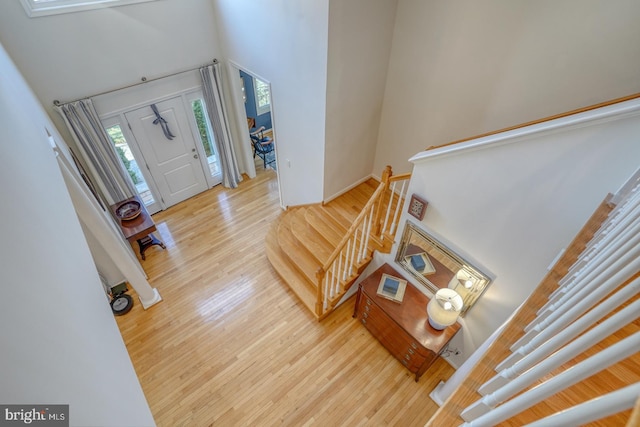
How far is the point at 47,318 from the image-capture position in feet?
2.56

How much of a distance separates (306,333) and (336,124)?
278 cm

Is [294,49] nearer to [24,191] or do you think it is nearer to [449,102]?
[449,102]

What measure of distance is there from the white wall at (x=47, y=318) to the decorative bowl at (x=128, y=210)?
332cm

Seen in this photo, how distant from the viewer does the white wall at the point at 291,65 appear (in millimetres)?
3424

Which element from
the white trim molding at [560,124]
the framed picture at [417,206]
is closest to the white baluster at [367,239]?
the framed picture at [417,206]

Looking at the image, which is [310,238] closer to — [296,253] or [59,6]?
[296,253]

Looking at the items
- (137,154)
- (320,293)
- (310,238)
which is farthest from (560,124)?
(137,154)

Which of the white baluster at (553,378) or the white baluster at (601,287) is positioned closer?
the white baluster at (553,378)

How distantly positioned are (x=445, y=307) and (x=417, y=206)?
1.05 metres

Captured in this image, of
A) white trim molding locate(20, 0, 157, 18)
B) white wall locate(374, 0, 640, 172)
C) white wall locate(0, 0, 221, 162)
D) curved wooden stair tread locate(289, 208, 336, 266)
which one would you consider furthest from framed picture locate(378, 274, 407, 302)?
white trim molding locate(20, 0, 157, 18)

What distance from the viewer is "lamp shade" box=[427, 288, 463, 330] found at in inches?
118

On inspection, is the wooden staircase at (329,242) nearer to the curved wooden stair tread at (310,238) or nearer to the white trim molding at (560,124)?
the curved wooden stair tread at (310,238)

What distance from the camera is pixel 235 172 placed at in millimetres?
6141

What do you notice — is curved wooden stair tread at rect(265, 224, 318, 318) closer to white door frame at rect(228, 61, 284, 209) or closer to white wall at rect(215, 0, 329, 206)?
white wall at rect(215, 0, 329, 206)
